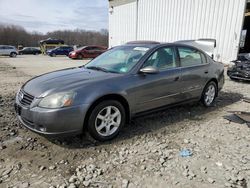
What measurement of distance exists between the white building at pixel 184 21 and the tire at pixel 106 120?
1155cm

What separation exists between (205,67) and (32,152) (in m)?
3.91

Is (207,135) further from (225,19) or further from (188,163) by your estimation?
(225,19)

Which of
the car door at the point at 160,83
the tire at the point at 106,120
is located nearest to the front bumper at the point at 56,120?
Answer: the tire at the point at 106,120

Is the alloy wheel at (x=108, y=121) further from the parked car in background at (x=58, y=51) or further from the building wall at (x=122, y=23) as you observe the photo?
the parked car in background at (x=58, y=51)

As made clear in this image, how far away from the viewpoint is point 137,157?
3266 millimetres

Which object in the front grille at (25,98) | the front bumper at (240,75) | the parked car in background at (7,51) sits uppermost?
the front grille at (25,98)

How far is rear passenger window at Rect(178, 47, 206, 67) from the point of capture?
4758 mm

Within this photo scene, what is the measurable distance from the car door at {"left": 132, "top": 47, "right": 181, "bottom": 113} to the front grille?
5.37 ft

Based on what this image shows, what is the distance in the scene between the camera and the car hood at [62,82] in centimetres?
333

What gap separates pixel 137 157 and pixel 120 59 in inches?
A: 75.4

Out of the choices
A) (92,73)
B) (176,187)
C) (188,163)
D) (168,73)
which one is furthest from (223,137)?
(92,73)

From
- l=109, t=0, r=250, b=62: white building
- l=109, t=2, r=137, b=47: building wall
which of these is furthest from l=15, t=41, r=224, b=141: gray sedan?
l=109, t=2, r=137, b=47: building wall

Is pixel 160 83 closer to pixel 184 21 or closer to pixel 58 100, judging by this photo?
pixel 58 100

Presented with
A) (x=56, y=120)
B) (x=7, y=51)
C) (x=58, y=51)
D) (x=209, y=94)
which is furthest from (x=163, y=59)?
(x=7, y=51)
